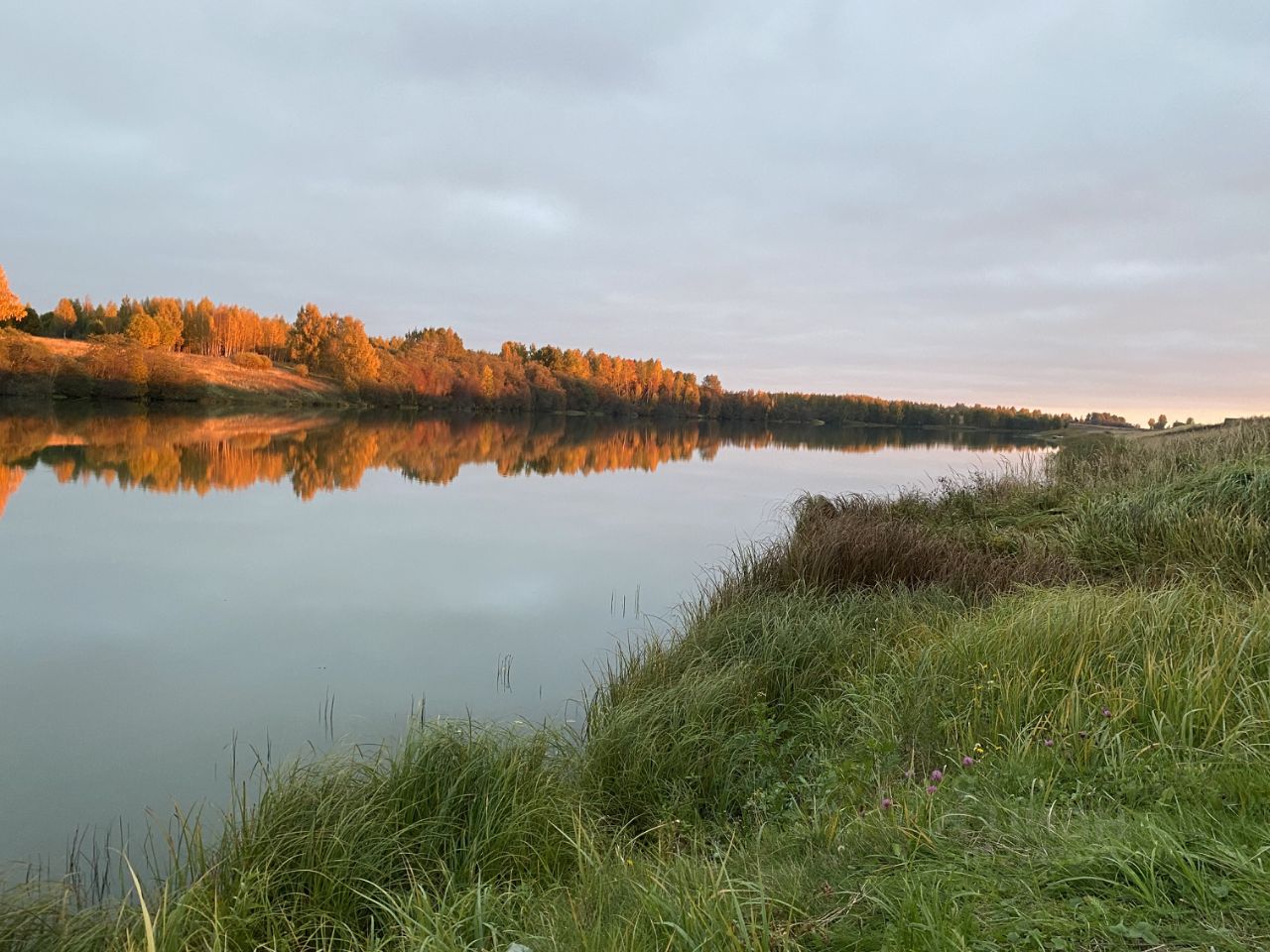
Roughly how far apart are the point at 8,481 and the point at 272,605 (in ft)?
46.4

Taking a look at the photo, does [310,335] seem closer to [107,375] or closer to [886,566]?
[107,375]

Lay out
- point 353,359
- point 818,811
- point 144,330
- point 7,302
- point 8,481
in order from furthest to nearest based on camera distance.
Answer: point 353,359 → point 144,330 → point 7,302 → point 8,481 → point 818,811

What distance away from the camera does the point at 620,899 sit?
263 cm

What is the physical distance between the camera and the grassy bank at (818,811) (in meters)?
2.16

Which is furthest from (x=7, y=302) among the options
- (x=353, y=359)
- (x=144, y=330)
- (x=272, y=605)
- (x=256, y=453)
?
(x=272, y=605)

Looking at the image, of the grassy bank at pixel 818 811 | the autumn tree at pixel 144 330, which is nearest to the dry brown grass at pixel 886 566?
the grassy bank at pixel 818 811

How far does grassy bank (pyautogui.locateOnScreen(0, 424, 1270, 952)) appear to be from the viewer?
2.16 metres

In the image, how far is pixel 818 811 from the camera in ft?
10.4

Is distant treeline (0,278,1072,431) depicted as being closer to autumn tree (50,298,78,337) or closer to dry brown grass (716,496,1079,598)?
autumn tree (50,298,78,337)

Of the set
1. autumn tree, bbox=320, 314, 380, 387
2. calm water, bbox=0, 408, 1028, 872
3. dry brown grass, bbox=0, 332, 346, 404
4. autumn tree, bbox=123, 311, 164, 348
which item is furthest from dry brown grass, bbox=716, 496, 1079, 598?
autumn tree, bbox=123, 311, 164, 348

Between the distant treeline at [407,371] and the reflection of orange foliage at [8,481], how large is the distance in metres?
43.1

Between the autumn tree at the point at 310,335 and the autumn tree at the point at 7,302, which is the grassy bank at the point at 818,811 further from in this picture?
the autumn tree at the point at 310,335

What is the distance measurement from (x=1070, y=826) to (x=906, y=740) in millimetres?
1547

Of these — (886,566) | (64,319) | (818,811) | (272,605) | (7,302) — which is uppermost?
(64,319)
